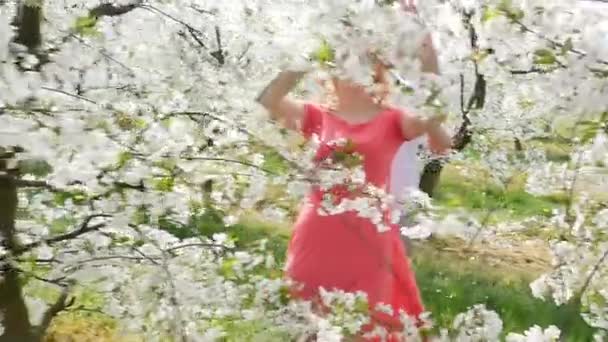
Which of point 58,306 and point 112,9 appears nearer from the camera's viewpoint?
point 112,9

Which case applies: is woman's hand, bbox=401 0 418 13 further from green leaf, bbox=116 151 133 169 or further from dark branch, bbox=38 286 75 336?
dark branch, bbox=38 286 75 336

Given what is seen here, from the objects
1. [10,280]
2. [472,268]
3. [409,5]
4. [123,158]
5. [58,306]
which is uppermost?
[409,5]

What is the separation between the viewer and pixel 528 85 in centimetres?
197

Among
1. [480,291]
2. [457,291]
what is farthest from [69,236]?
[480,291]

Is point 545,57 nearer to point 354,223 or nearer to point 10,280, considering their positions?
point 354,223

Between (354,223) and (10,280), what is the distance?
0.94m

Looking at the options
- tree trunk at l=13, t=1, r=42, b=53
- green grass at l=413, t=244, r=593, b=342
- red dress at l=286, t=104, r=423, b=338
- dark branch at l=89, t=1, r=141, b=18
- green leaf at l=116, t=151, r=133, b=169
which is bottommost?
green grass at l=413, t=244, r=593, b=342

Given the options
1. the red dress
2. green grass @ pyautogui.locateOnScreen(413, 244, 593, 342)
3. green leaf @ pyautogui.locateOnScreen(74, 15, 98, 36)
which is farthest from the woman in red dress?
green grass @ pyautogui.locateOnScreen(413, 244, 593, 342)

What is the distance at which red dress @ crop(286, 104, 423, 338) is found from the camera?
217 centimetres

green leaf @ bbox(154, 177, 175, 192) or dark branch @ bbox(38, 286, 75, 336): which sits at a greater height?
green leaf @ bbox(154, 177, 175, 192)

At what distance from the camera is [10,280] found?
2314mm

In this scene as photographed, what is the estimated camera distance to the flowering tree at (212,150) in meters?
1.60

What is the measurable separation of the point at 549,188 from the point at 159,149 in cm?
89

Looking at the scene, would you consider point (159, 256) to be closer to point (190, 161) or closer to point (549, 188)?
point (190, 161)
